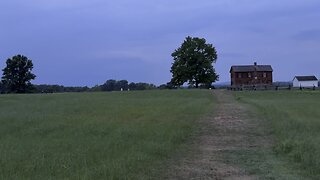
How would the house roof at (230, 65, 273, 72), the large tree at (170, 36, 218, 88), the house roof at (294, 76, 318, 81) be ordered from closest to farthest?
the large tree at (170, 36, 218, 88)
the house roof at (230, 65, 273, 72)
the house roof at (294, 76, 318, 81)

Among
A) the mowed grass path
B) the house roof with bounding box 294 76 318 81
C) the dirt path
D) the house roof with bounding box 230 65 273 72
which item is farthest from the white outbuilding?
the mowed grass path

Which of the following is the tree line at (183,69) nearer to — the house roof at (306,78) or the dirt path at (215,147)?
the house roof at (306,78)

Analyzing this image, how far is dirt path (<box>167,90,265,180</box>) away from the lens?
11.6 metres

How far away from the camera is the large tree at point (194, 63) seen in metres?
109

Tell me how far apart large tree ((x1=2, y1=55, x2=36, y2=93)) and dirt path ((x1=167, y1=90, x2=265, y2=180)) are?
3485 inches

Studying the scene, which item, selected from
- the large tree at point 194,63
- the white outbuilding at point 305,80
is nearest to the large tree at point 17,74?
the large tree at point 194,63

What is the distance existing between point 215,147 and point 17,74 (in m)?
99.2

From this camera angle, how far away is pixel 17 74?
110000 mm

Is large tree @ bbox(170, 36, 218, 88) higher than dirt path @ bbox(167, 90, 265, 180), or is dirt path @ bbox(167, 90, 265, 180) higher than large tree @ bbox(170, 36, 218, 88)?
large tree @ bbox(170, 36, 218, 88)

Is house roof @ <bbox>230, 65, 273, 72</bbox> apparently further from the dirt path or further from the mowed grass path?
the mowed grass path

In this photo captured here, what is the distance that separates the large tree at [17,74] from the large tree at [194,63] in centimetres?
3154

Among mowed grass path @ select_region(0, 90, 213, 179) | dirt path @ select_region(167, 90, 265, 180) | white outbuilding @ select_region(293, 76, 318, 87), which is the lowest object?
dirt path @ select_region(167, 90, 265, 180)

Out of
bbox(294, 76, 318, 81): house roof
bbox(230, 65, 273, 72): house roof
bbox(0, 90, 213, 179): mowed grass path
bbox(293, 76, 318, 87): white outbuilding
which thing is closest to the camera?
bbox(0, 90, 213, 179): mowed grass path

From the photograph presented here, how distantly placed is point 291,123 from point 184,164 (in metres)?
11.2
